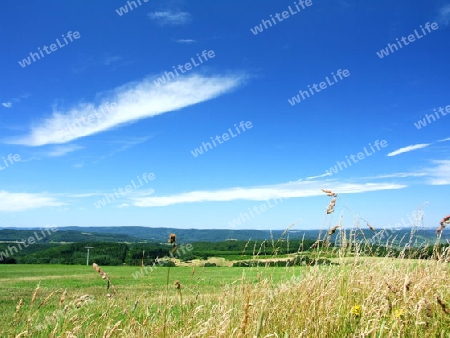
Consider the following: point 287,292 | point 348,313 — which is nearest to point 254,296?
point 287,292

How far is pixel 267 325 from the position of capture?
3.38m

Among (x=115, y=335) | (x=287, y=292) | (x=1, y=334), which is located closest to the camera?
(x=115, y=335)

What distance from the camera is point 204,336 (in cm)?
301

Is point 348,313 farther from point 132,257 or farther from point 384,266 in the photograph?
point 132,257

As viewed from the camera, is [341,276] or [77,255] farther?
[77,255]

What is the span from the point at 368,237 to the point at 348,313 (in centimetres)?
286

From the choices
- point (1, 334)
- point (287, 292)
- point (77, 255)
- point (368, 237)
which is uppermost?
point (368, 237)

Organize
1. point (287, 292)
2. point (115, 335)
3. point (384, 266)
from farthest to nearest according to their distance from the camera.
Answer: point (384, 266) → point (287, 292) → point (115, 335)

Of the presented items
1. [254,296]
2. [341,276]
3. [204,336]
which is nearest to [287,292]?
[254,296]

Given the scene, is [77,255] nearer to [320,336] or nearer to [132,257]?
[132,257]

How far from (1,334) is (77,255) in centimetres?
6598

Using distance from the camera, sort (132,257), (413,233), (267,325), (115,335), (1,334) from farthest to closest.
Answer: (132,257) → (413,233) → (1,334) → (115,335) → (267,325)

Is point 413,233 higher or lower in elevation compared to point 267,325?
higher

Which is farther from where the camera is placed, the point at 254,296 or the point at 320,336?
the point at 254,296
